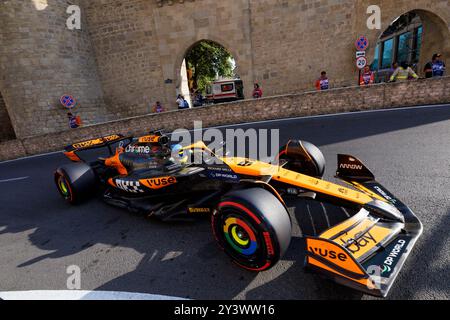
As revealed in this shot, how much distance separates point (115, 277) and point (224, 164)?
55.7 inches

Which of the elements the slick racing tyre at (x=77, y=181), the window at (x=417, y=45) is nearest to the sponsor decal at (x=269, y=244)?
the slick racing tyre at (x=77, y=181)

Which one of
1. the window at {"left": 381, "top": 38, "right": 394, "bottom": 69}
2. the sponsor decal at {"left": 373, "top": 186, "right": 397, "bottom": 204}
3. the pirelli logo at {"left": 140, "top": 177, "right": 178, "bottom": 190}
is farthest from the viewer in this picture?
the window at {"left": 381, "top": 38, "right": 394, "bottom": 69}

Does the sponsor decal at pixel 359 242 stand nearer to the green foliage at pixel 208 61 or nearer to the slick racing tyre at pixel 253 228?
Answer: the slick racing tyre at pixel 253 228

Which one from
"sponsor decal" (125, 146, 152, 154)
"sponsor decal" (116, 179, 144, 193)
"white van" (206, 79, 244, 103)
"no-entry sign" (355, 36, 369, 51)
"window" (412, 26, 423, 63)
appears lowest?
"sponsor decal" (116, 179, 144, 193)

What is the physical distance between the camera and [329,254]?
5.01 ft

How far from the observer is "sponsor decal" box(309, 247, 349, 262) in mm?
1471

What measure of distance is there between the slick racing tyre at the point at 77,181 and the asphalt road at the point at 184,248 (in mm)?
168

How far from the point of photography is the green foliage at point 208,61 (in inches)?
1029

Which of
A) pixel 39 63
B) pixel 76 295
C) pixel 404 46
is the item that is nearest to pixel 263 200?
pixel 76 295

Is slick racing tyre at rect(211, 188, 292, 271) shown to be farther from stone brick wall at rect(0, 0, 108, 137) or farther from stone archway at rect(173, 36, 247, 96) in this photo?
stone brick wall at rect(0, 0, 108, 137)

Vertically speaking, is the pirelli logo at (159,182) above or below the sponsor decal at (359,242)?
above

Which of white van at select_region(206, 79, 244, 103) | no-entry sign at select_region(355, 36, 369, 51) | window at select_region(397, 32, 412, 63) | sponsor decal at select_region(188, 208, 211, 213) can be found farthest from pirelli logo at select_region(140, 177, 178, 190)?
window at select_region(397, 32, 412, 63)

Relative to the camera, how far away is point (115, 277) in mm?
2023
